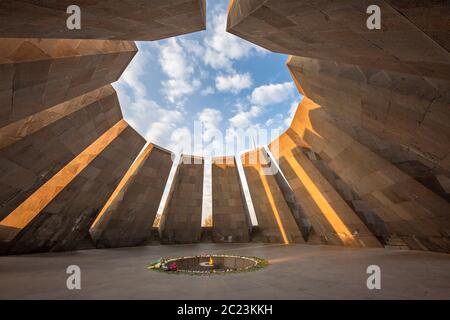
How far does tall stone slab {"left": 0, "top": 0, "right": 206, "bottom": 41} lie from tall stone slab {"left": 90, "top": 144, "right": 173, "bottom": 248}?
11.4m

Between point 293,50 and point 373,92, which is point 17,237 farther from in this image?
point 373,92

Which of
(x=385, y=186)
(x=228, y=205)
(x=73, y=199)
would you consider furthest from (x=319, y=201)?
(x=73, y=199)

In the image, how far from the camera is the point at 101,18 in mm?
4707

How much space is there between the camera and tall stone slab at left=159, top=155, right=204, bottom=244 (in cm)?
1953

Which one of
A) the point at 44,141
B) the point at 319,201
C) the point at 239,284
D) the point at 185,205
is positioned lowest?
the point at 239,284

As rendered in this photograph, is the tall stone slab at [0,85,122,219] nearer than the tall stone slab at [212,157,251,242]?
Yes

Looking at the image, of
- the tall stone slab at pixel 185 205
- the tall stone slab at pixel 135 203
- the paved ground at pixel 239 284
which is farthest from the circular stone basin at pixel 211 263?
the tall stone slab at pixel 185 205

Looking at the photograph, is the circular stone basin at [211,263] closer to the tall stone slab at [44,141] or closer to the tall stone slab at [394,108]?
the tall stone slab at [44,141]

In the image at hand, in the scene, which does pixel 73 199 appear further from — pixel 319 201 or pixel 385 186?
pixel 385 186

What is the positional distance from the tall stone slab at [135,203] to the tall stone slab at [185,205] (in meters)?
2.00

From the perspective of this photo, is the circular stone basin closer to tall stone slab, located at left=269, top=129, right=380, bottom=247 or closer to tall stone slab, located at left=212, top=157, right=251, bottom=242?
tall stone slab, located at left=269, top=129, right=380, bottom=247

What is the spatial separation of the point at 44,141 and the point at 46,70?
12.9 ft

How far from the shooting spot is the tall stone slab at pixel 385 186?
962 cm

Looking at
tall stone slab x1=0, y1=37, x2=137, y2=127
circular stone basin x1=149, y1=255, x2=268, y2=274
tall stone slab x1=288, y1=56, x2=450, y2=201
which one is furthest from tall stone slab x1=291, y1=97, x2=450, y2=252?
tall stone slab x1=0, y1=37, x2=137, y2=127
